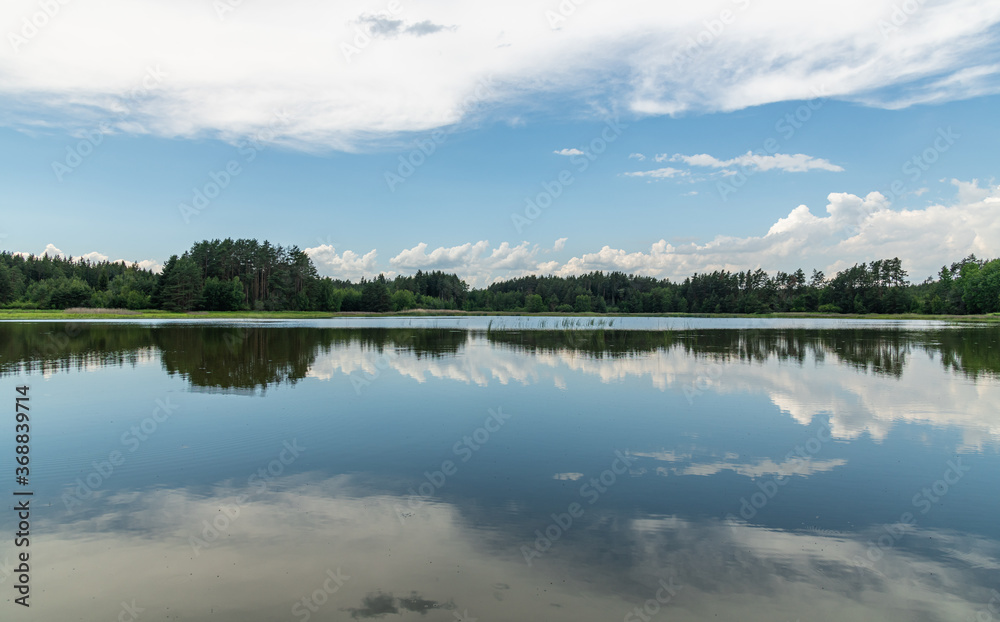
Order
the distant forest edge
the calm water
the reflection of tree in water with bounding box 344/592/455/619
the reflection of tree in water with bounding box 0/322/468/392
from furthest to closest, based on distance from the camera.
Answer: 1. the distant forest edge
2. the reflection of tree in water with bounding box 0/322/468/392
3. the calm water
4. the reflection of tree in water with bounding box 344/592/455/619

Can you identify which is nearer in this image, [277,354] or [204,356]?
[204,356]

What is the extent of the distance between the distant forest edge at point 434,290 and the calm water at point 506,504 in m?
96.4

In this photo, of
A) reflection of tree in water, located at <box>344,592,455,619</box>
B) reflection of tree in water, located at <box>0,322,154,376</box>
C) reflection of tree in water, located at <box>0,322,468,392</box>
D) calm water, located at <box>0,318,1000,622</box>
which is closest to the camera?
reflection of tree in water, located at <box>344,592,455,619</box>

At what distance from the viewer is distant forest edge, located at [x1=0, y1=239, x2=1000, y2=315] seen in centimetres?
9931

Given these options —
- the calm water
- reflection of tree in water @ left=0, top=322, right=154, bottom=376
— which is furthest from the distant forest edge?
the calm water

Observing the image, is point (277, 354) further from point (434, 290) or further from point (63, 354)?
point (434, 290)

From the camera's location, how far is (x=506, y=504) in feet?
24.2

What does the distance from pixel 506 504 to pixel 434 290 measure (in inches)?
6848

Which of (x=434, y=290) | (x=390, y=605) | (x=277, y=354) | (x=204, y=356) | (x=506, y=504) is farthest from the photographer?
(x=434, y=290)

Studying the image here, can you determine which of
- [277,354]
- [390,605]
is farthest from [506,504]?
[277,354]

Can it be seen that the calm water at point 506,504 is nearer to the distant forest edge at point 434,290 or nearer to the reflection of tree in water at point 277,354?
the reflection of tree in water at point 277,354

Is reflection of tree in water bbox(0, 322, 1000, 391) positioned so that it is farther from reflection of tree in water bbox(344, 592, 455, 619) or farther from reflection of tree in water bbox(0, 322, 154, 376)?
reflection of tree in water bbox(344, 592, 455, 619)

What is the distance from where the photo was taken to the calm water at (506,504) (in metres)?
5.19

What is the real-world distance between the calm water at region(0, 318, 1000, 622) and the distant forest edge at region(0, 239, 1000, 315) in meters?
96.4
